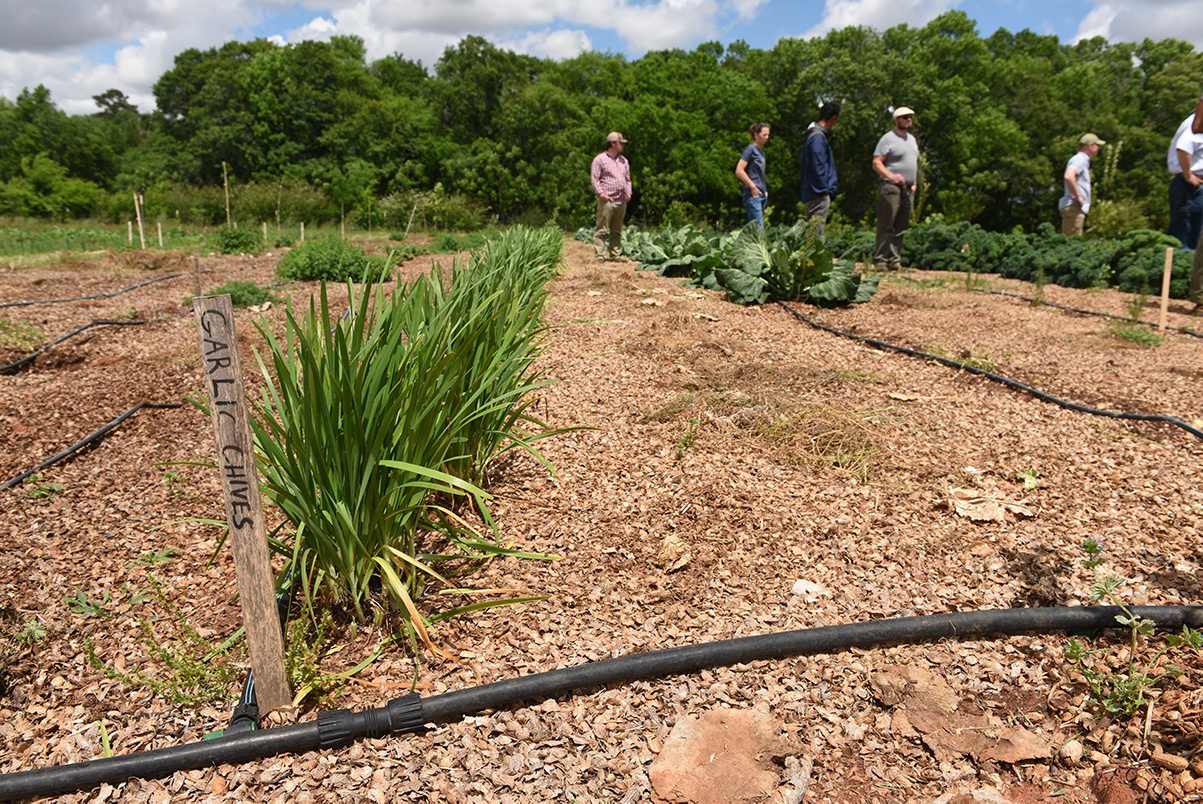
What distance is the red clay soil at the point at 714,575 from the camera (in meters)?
1.53

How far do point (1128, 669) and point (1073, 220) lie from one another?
9285mm

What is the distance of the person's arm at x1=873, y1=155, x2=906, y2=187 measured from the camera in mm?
7426

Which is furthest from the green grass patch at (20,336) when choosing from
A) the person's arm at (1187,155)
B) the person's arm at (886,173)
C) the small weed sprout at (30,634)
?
the person's arm at (1187,155)

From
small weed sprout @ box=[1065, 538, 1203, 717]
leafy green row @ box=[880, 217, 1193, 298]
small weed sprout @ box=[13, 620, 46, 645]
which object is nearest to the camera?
small weed sprout @ box=[1065, 538, 1203, 717]

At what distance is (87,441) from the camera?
Result: 3.25 m

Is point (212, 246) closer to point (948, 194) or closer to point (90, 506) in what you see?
point (90, 506)

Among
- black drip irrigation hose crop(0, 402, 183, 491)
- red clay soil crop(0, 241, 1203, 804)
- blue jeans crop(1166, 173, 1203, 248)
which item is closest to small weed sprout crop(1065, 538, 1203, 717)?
red clay soil crop(0, 241, 1203, 804)

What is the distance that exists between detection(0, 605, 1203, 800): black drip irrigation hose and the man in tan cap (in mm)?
8046

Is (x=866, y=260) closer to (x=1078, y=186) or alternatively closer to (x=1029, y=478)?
(x=1078, y=186)

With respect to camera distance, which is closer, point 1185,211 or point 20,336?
point 20,336

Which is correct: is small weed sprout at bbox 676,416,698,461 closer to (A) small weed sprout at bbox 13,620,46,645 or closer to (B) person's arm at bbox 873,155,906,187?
(A) small weed sprout at bbox 13,620,46,645

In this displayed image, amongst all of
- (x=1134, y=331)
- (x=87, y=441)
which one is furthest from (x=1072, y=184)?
(x=87, y=441)

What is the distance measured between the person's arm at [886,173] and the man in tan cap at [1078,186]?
2163 millimetres

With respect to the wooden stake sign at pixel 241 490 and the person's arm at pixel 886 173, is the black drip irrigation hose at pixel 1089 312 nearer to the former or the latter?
the person's arm at pixel 886 173
